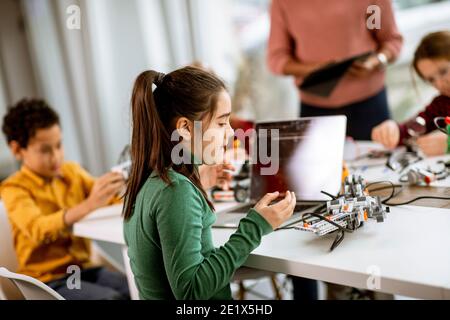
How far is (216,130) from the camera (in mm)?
965

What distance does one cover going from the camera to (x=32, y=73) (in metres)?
2.80

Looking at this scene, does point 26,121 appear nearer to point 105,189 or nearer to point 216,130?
point 105,189

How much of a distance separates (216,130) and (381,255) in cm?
40

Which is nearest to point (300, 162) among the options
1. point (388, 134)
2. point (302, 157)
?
point (302, 157)

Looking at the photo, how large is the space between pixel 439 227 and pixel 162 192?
0.53m

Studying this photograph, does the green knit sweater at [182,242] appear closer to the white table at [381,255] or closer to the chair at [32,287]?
the white table at [381,255]

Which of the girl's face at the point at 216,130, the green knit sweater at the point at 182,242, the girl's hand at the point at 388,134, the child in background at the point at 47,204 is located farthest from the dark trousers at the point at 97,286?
the girl's hand at the point at 388,134

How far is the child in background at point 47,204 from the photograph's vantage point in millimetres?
1385

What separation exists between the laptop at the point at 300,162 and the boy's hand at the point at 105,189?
1.18 feet

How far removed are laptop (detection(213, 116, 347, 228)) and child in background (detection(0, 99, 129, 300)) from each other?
0.44 metres

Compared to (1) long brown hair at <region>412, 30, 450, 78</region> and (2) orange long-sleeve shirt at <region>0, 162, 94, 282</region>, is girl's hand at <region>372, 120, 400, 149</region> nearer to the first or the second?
(1) long brown hair at <region>412, 30, 450, 78</region>

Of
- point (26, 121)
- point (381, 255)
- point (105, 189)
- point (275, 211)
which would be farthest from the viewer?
point (26, 121)
